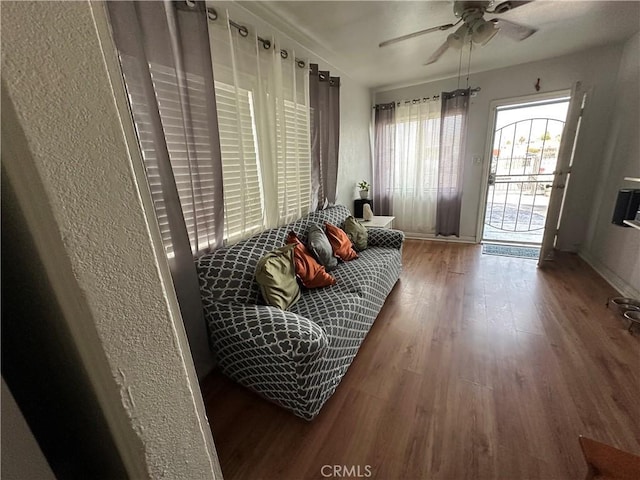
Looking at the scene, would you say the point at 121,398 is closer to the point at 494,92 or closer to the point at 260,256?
the point at 260,256

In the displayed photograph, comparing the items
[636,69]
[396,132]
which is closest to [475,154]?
[396,132]

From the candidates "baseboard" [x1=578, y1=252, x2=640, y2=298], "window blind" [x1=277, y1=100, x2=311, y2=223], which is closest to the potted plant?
"window blind" [x1=277, y1=100, x2=311, y2=223]

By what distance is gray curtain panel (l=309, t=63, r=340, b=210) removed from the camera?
258 centimetres

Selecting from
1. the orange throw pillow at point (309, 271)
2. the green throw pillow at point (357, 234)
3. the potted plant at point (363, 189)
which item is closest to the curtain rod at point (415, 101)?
the potted plant at point (363, 189)

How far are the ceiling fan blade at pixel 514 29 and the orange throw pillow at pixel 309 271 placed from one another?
81.7 inches

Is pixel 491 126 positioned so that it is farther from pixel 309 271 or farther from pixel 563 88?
pixel 309 271

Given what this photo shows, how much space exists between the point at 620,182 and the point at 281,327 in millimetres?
3729

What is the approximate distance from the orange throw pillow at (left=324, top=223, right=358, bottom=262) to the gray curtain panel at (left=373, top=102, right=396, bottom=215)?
2161 mm

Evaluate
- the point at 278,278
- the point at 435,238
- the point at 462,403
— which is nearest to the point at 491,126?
the point at 435,238

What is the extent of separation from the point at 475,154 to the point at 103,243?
14.3 ft

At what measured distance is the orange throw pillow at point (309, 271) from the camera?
185 centimetres

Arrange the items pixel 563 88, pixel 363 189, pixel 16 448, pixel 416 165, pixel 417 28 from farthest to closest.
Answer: pixel 416 165 < pixel 363 189 < pixel 563 88 < pixel 417 28 < pixel 16 448

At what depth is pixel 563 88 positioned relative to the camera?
3076 mm

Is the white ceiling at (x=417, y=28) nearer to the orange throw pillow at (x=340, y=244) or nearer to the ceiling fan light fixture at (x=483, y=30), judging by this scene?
the ceiling fan light fixture at (x=483, y=30)
